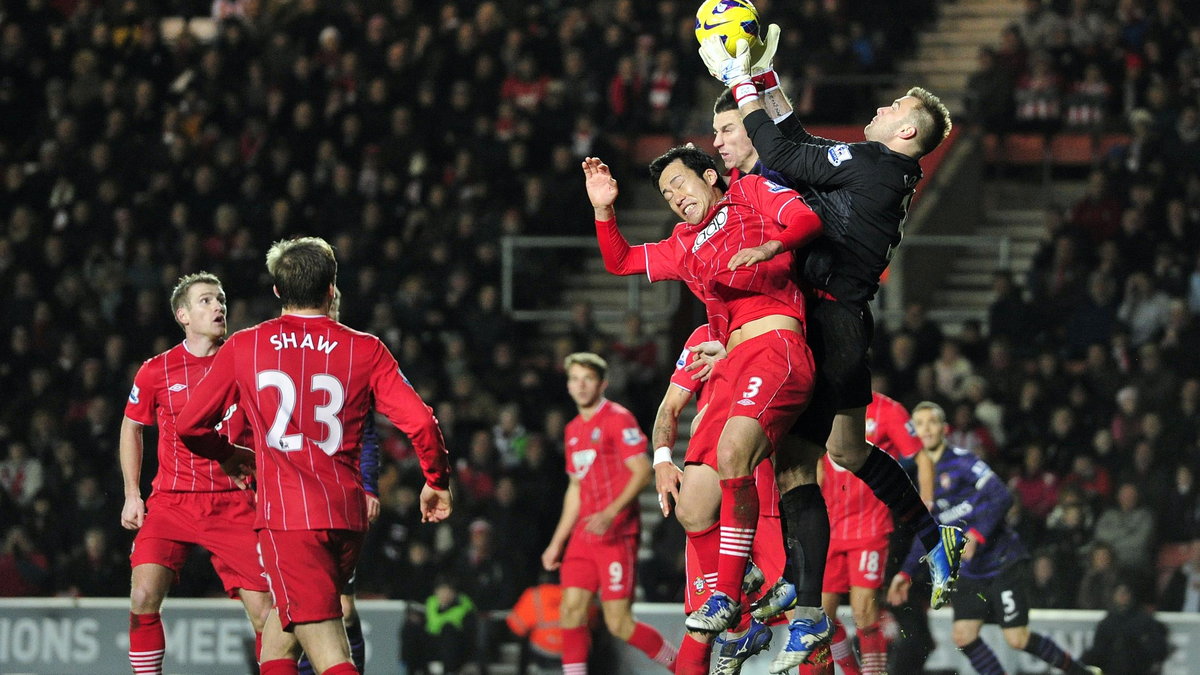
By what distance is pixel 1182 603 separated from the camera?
1131cm

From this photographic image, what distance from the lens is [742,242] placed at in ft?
20.9

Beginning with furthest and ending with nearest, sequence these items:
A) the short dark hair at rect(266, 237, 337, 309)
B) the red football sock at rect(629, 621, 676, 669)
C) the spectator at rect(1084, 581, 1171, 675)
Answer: the spectator at rect(1084, 581, 1171, 675)
the red football sock at rect(629, 621, 676, 669)
the short dark hair at rect(266, 237, 337, 309)

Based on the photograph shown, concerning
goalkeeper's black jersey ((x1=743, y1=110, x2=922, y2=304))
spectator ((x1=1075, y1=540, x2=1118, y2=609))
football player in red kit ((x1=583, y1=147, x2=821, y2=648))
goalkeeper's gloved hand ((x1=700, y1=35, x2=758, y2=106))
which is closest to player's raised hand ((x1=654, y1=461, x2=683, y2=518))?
football player in red kit ((x1=583, y1=147, x2=821, y2=648))

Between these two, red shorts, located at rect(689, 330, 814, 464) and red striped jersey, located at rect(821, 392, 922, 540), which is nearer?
red shorts, located at rect(689, 330, 814, 464)

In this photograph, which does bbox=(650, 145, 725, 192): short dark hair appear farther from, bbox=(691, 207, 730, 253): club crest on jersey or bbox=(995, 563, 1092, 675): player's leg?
bbox=(995, 563, 1092, 675): player's leg

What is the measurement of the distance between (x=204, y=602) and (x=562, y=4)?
26.7 feet

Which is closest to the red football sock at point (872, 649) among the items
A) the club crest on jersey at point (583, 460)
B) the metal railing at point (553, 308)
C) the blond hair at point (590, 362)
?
the club crest on jersey at point (583, 460)

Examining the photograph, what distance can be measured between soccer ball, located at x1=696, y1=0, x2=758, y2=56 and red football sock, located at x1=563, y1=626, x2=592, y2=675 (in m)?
4.60

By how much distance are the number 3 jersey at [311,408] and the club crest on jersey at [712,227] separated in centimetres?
126

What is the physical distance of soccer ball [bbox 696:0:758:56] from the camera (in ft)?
21.0

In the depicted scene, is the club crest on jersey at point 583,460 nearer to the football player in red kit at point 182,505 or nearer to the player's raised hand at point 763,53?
the football player in red kit at point 182,505

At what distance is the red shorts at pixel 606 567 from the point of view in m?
9.91

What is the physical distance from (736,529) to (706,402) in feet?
2.22

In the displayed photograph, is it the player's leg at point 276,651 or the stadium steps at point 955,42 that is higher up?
the stadium steps at point 955,42
